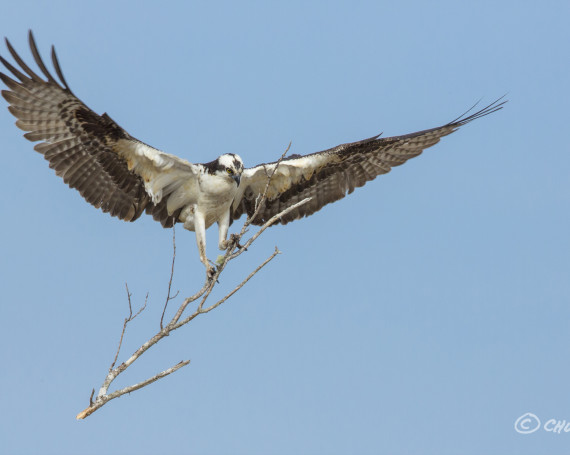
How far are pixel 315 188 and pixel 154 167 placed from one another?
2.45 meters

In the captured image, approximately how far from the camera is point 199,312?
25.1 ft

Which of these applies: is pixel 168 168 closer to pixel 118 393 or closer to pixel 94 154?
pixel 94 154

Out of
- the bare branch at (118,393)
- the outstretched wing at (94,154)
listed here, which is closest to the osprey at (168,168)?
the outstretched wing at (94,154)

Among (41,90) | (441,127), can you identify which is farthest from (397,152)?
(41,90)

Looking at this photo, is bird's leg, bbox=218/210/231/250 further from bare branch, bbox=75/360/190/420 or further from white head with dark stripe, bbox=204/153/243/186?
bare branch, bbox=75/360/190/420

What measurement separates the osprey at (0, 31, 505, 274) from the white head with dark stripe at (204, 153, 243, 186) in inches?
0.5

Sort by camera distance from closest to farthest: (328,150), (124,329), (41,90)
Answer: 1. (124,329)
2. (41,90)
3. (328,150)

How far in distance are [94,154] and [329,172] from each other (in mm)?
3339

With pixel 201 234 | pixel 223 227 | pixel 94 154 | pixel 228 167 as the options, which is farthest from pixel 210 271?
pixel 94 154

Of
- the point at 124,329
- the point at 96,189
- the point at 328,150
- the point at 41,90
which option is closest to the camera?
the point at 124,329

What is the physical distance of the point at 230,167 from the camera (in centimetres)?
1012

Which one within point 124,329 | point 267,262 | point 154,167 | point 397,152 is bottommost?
point 124,329

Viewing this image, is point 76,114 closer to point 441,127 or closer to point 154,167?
point 154,167

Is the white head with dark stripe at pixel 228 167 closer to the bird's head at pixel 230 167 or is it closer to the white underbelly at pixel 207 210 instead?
the bird's head at pixel 230 167
